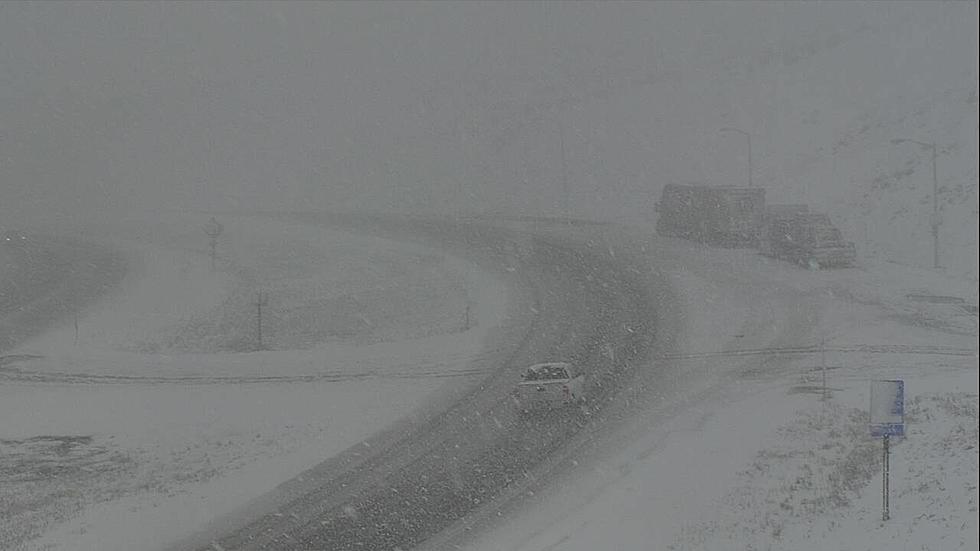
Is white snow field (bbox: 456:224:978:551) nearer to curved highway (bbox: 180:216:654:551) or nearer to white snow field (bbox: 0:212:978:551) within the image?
white snow field (bbox: 0:212:978:551)

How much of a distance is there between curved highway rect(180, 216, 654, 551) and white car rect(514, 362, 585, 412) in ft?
1.30

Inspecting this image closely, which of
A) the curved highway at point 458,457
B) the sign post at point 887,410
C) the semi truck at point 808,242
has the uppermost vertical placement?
the semi truck at point 808,242

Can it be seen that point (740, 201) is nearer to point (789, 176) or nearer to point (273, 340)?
point (789, 176)

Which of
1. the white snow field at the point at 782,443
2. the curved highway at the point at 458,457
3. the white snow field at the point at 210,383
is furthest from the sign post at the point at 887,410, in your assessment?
the white snow field at the point at 210,383

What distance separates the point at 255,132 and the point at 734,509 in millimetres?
115762

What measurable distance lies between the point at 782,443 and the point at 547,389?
717cm

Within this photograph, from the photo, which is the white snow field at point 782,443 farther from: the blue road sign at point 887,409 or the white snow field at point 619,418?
the blue road sign at point 887,409

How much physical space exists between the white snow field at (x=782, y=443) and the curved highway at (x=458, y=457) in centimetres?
124

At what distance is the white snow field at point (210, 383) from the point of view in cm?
2661

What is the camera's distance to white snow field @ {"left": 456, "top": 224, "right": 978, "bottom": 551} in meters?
19.6

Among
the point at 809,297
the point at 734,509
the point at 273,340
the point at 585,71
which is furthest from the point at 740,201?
the point at 585,71

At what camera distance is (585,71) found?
117 metres

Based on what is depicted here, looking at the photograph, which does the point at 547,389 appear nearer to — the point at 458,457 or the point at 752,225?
the point at 458,457

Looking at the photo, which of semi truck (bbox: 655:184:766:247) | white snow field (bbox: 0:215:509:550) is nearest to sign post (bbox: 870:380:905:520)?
white snow field (bbox: 0:215:509:550)
